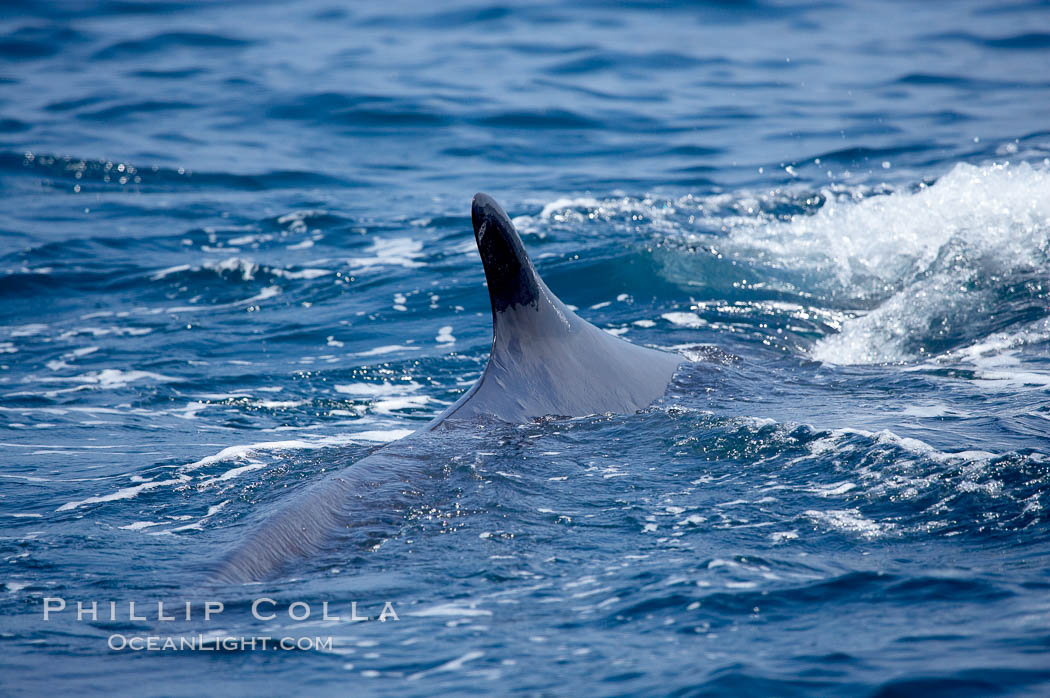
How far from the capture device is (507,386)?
6.41 m

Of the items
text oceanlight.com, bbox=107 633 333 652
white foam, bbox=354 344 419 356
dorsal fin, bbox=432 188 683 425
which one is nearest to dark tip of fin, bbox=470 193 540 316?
dorsal fin, bbox=432 188 683 425

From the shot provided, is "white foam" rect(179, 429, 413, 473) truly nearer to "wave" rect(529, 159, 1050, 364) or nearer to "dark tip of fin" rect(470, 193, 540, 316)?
"dark tip of fin" rect(470, 193, 540, 316)

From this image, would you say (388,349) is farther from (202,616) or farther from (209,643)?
(209,643)

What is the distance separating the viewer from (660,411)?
6.87 metres

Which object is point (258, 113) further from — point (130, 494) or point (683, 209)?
point (130, 494)

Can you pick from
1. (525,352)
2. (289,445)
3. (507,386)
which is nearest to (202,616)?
(507,386)

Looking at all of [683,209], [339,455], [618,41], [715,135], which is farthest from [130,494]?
[618,41]

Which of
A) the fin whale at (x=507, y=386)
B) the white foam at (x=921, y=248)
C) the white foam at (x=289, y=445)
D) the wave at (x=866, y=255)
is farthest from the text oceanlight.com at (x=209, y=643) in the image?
the white foam at (x=921, y=248)

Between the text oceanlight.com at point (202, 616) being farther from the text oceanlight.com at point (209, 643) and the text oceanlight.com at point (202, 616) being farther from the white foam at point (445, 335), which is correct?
the white foam at point (445, 335)

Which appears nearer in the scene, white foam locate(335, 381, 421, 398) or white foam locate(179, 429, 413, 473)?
white foam locate(179, 429, 413, 473)

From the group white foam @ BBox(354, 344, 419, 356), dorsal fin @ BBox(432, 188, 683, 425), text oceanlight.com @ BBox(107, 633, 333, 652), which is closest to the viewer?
text oceanlight.com @ BBox(107, 633, 333, 652)

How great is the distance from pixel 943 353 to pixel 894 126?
11077mm

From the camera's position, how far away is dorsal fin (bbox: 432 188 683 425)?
630 cm

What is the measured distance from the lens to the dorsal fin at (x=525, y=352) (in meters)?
6.30
